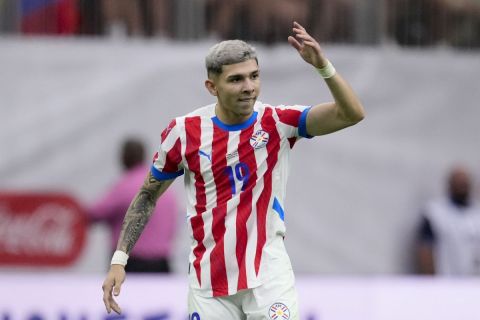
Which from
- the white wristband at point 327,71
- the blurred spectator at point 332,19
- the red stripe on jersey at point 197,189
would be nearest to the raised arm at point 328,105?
the white wristband at point 327,71

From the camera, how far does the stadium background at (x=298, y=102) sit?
1121cm

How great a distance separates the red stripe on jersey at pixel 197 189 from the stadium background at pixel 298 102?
Result: 4.72m

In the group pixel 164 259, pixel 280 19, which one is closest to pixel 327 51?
pixel 280 19

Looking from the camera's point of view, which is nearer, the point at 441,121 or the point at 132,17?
the point at 132,17

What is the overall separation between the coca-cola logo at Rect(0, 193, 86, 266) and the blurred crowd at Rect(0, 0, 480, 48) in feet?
4.88

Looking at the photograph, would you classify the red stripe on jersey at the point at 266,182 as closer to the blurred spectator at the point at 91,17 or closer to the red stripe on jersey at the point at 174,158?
the red stripe on jersey at the point at 174,158

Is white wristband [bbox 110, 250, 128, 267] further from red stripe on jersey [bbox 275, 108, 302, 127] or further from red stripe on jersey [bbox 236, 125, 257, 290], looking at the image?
red stripe on jersey [bbox 275, 108, 302, 127]

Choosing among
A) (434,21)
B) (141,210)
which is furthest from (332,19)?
(141,210)

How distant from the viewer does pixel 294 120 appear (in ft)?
20.4

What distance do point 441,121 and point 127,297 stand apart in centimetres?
428

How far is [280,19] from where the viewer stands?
1148 centimetres

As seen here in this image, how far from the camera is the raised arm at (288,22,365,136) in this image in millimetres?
5781

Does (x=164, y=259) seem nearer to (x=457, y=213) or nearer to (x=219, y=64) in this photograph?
(x=457, y=213)

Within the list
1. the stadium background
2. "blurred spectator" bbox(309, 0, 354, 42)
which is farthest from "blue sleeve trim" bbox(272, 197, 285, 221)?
"blurred spectator" bbox(309, 0, 354, 42)
